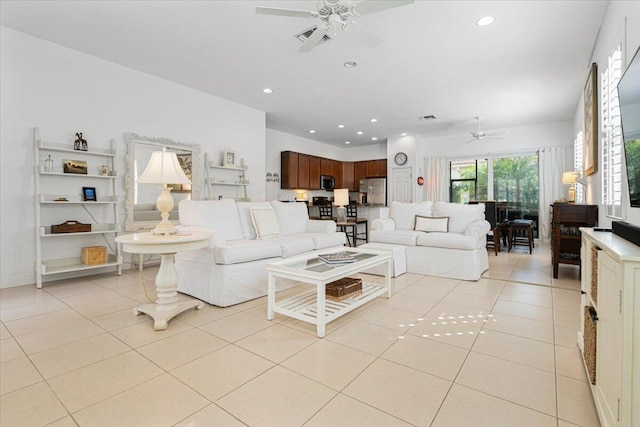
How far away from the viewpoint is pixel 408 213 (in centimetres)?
512

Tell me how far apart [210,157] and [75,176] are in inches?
77.2

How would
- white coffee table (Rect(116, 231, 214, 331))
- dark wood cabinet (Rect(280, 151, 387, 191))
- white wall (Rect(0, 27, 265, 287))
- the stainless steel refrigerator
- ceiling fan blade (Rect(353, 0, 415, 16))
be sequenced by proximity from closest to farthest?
ceiling fan blade (Rect(353, 0, 415, 16)), white coffee table (Rect(116, 231, 214, 331)), white wall (Rect(0, 27, 265, 287)), dark wood cabinet (Rect(280, 151, 387, 191)), the stainless steel refrigerator

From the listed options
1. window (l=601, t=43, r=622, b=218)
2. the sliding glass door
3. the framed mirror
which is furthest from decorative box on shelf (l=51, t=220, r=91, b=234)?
the sliding glass door

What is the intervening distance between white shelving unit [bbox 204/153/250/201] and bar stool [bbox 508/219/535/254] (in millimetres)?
5165

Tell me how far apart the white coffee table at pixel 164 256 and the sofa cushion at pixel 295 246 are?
0.97 metres

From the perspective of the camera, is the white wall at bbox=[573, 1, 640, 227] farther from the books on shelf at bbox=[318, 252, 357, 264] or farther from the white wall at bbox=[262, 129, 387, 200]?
the white wall at bbox=[262, 129, 387, 200]

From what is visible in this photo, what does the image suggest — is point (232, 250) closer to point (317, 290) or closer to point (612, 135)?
point (317, 290)

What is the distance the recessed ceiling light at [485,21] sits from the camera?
10.1 feet

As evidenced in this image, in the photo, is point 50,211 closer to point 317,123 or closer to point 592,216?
point 317,123

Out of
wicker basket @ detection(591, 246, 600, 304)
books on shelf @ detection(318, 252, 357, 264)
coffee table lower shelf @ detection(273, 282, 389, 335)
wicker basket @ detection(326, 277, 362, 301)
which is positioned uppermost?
wicker basket @ detection(591, 246, 600, 304)

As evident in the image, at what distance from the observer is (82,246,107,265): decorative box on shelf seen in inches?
150

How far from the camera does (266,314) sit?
274cm

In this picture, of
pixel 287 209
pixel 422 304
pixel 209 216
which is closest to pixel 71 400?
pixel 209 216

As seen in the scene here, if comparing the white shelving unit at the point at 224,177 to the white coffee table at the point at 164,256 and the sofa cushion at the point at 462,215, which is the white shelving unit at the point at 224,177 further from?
the sofa cushion at the point at 462,215
